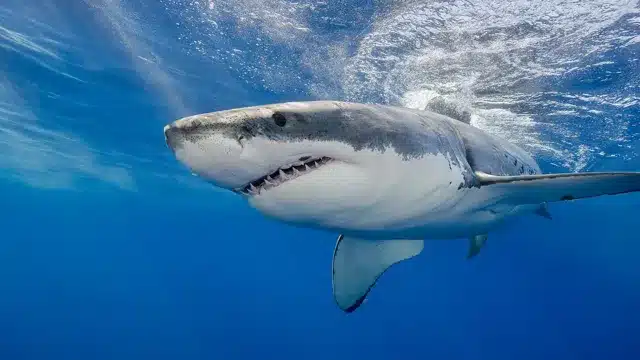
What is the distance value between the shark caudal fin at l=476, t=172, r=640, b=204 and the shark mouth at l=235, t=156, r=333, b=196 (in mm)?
1659

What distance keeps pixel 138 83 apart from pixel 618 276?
3769 inches

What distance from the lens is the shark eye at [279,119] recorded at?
2.16 m

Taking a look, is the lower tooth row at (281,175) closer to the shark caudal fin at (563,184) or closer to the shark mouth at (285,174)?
the shark mouth at (285,174)

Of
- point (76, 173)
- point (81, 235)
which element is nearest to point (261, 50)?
point (76, 173)

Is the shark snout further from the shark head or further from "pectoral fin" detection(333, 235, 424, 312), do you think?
"pectoral fin" detection(333, 235, 424, 312)

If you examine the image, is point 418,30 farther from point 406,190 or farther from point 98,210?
point 98,210

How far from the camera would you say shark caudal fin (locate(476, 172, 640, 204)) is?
9.20ft

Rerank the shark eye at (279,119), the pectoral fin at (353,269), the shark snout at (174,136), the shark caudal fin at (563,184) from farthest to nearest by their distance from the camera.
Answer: the pectoral fin at (353,269)
the shark caudal fin at (563,184)
the shark eye at (279,119)
the shark snout at (174,136)

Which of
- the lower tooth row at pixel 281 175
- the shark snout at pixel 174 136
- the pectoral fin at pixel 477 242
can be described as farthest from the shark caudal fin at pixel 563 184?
the pectoral fin at pixel 477 242

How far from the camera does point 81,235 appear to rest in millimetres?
95812

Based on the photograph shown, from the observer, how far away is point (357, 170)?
8.41ft

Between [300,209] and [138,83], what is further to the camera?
[138,83]

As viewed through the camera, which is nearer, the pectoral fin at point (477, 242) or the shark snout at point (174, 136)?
the shark snout at point (174, 136)

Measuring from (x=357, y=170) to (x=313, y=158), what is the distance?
33 centimetres
